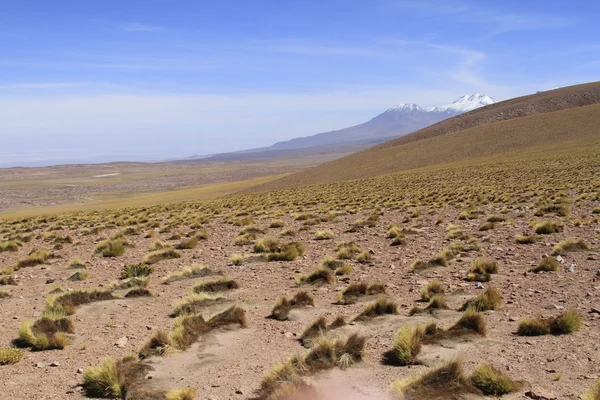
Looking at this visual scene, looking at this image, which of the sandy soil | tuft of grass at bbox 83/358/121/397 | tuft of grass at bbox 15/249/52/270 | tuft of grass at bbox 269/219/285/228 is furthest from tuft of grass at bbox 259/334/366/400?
tuft of grass at bbox 269/219/285/228

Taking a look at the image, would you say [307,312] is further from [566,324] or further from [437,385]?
[566,324]

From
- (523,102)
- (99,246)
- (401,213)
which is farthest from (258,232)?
(523,102)

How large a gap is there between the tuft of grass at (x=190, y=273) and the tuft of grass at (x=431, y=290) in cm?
491

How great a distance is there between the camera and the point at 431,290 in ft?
30.3

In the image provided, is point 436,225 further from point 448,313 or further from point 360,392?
point 360,392

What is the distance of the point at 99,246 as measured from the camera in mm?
15375

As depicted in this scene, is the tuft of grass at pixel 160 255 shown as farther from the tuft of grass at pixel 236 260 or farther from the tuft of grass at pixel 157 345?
the tuft of grass at pixel 157 345

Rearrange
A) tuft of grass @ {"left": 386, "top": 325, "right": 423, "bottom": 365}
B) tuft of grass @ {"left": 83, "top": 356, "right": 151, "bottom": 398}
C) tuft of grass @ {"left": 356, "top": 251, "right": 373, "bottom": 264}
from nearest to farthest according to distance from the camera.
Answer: tuft of grass @ {"left": 83, "top": 356, "right": 151, "bottom": 398} < tuft of grass @ {"left": 386, "top": 325, "right": 423, "bottom": 365} < tuft of grass @ {"left": 356, "top": 251, "right": 373, "bottom": 264}

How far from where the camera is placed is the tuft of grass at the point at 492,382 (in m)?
5.07

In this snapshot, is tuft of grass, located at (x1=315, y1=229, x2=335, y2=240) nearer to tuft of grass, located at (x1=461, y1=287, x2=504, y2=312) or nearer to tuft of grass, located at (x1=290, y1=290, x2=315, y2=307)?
tuft of grass, located at (x1=290, y1=290, x2=315, y2=307)

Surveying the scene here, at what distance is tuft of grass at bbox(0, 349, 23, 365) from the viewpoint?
617cm

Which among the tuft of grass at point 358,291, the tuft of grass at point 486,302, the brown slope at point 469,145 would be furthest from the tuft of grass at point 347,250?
the brown slope at point 469,145

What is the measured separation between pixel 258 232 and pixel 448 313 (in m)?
10.6

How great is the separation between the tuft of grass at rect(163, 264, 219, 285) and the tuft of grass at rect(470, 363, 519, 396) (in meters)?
7.37
